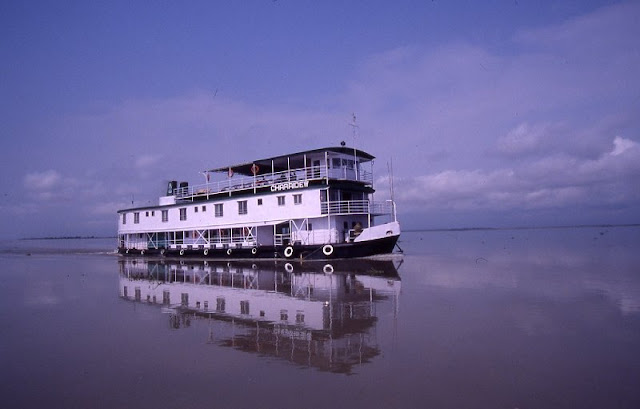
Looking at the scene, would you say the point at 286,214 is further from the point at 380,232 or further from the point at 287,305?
the point at 287,305

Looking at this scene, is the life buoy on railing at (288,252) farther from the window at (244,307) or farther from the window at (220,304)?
the window at (244,307)

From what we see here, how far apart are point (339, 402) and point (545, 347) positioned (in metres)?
5.06

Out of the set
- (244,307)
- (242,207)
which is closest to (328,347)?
(244,307)

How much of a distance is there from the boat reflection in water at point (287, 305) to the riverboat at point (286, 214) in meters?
4.61

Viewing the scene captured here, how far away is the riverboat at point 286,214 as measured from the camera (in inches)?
1184

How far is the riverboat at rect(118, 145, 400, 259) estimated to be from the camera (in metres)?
30.1

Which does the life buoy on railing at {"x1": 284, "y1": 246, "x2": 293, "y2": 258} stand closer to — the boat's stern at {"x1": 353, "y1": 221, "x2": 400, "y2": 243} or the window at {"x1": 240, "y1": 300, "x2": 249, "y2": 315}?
the boat's stern at {"x1": 353, "y1": 221, "x2": 400, "y2": 243}

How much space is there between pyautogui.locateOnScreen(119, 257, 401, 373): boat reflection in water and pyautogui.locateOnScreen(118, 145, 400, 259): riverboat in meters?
4.61

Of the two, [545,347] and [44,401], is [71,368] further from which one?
[545,347]

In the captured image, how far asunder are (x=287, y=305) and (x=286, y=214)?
18034 millimetres

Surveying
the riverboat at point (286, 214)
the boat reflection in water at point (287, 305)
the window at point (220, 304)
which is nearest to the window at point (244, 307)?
the boat reflection in water at point (287, 305)

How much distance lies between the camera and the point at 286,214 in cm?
3184

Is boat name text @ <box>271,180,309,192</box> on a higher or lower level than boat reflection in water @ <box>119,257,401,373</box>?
higher

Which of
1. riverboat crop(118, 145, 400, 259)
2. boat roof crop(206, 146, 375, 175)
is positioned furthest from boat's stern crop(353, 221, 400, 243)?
boat roof crop(206, 146, 375, 175)
